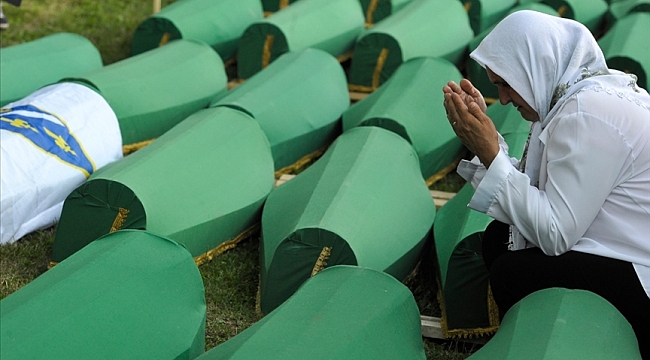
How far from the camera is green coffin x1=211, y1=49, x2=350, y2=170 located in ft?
11.0

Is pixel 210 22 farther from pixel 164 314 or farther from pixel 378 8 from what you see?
pixel 164 314

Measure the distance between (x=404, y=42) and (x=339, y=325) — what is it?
8.62 feet

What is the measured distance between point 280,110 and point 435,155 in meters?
0.65

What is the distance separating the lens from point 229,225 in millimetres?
2857

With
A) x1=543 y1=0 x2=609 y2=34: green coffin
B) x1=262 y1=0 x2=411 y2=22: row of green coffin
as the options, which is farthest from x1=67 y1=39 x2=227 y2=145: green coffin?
x1=543 y1=0 x2=609 y2=34: green coffin

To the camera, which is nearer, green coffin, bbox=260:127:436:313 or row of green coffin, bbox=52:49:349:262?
green coffin, bbox=260:127:436:313

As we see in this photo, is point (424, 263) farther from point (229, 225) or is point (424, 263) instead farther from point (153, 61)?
point (153, 61)

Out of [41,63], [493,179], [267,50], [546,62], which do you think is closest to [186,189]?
[493,179]

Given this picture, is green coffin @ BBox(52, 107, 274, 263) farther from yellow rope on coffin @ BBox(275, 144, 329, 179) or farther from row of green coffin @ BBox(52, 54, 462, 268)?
yellow rope on coffin @ BBox(275, 144, 329, 179)

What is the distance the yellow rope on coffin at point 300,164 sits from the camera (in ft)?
11.4

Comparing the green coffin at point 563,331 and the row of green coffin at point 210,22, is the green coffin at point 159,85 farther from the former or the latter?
the green coffin at point 563,331

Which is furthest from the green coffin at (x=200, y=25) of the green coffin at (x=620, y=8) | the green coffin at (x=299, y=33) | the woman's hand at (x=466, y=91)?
the woman's hand at (x=466, y=91)

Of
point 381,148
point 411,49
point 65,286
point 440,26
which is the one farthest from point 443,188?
point 65,286

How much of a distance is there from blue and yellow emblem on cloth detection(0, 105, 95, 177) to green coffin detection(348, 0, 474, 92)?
1.71 m
